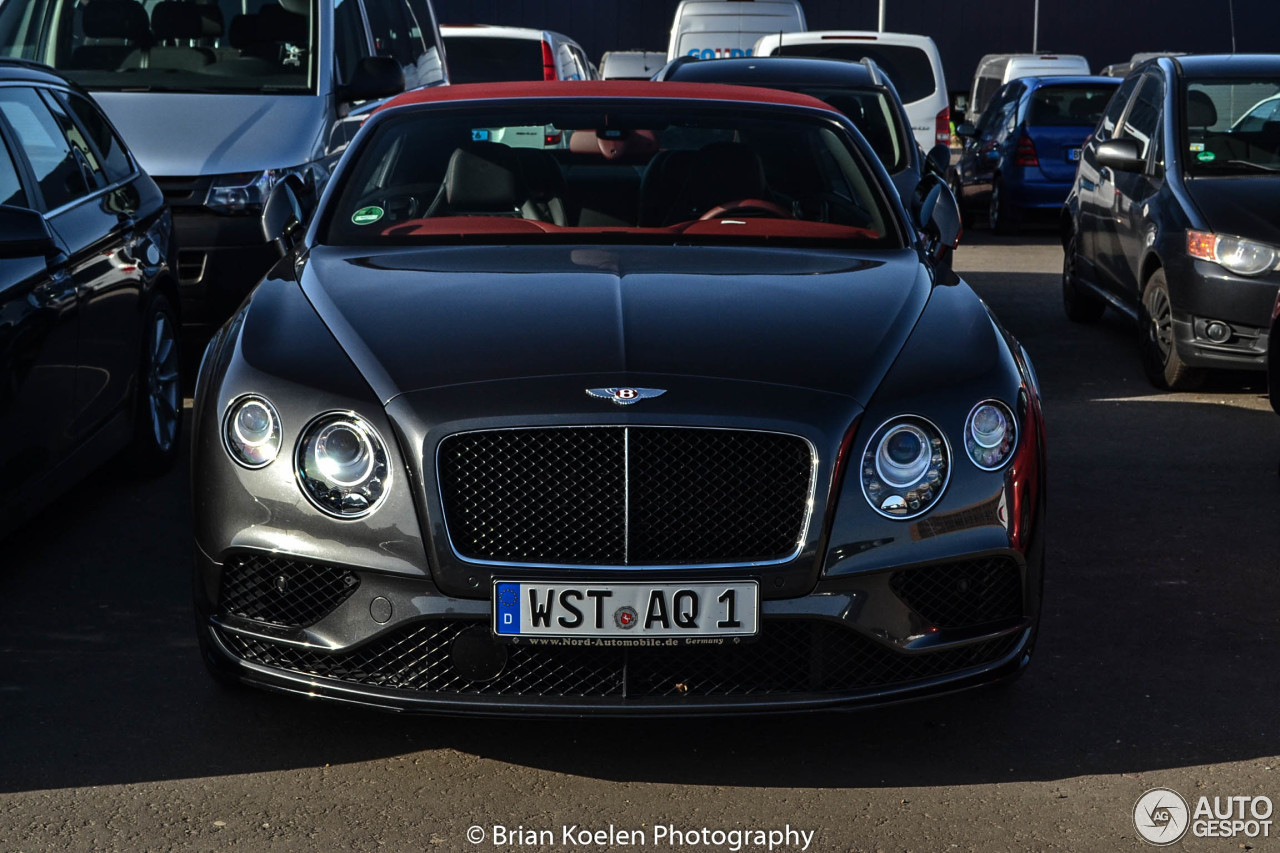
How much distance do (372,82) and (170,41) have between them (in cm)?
111

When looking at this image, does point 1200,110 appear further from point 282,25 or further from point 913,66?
point 913,66

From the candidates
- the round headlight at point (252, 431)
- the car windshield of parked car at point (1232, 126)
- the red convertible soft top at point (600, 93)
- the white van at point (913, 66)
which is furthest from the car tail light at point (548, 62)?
the round headlight at point (252, 431)

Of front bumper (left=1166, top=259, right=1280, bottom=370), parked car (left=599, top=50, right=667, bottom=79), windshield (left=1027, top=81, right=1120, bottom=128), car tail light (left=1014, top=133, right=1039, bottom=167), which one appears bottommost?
parked car (left=599, top=50, right=667, bottom=79)

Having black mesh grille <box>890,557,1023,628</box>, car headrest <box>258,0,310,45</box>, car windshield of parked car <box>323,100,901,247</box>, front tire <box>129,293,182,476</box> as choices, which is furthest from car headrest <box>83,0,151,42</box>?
black mesh grille <box>890,557,1023,628</box>

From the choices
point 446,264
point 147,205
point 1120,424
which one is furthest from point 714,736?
point 1120,424

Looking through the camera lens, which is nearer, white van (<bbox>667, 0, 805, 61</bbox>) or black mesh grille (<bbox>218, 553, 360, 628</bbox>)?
black mesh grille (<bbox>218, 553, 360, 628</bbox>)

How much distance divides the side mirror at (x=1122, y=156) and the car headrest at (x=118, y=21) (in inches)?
202

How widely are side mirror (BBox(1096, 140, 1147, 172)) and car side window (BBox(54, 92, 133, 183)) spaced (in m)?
4.87

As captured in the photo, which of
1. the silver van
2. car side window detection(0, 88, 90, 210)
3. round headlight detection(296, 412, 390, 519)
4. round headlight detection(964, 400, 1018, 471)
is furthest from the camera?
the silver van

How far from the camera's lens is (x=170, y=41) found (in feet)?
31.1

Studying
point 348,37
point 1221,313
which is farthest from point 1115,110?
point 348,37

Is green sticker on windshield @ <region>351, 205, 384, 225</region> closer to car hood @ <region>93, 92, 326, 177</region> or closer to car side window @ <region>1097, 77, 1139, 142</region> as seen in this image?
car hood @ <region>93, 92, 326, 177</region>

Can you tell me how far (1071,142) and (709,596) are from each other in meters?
13.2

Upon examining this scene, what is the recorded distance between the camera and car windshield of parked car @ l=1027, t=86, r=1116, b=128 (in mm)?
16312
